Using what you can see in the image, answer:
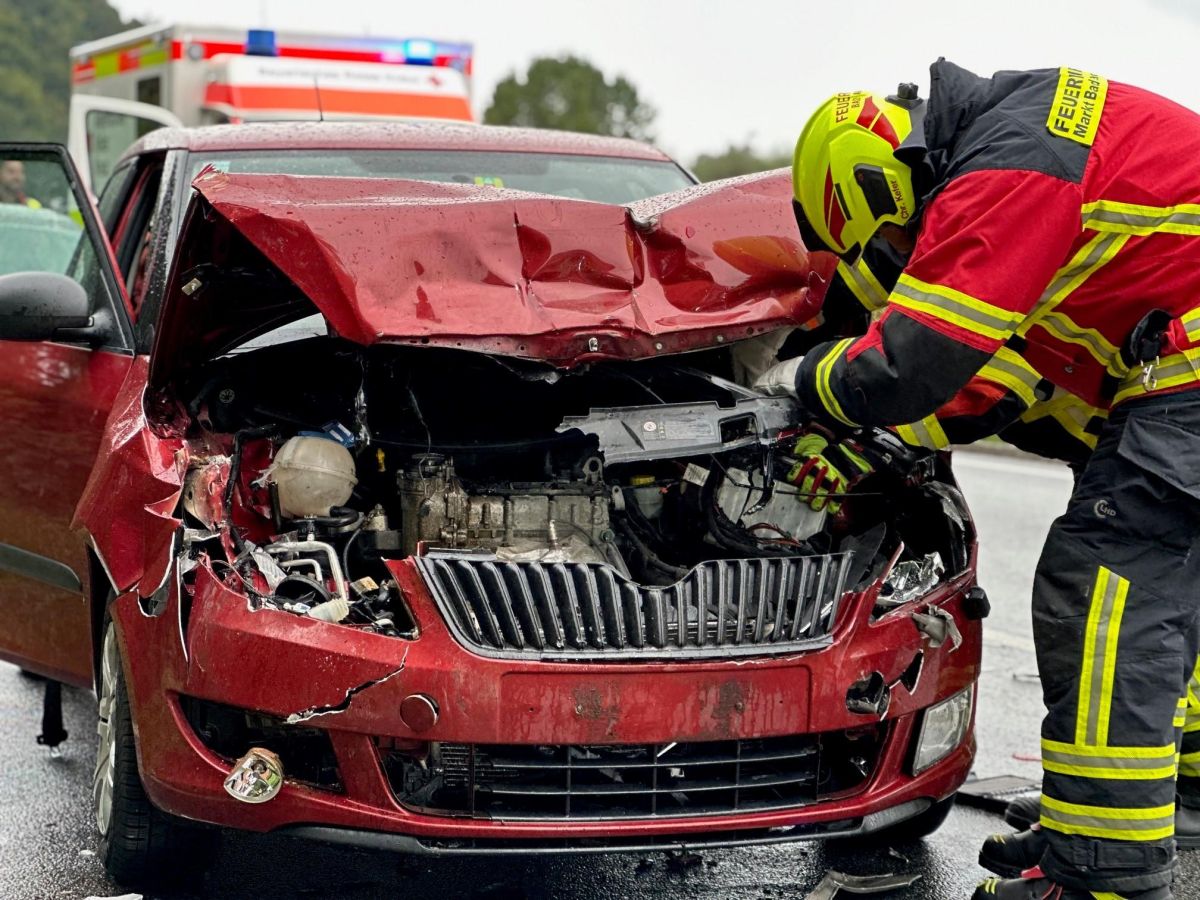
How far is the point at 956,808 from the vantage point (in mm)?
4141

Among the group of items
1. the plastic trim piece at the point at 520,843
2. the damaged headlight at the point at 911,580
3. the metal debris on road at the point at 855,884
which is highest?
the damaged headlight at the point at 911,580

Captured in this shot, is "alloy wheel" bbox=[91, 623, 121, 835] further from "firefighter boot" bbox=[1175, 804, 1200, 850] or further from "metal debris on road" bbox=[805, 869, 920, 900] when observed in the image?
"firefighter boot" bbox=[1175, 804, 1200, 850]

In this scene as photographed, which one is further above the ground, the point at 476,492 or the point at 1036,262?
the point at 1036,262

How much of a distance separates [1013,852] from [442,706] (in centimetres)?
142

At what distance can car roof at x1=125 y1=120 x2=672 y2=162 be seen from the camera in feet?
15.1

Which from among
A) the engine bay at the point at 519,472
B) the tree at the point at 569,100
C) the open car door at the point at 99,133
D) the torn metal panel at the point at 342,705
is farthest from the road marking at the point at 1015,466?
the tree at the point at 569,100

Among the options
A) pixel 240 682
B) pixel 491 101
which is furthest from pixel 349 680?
pixel 491 101

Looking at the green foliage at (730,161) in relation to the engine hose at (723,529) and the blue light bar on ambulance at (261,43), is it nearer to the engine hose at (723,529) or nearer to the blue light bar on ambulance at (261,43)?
the blue light bar on ambulance at (261,43)

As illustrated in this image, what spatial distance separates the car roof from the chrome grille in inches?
76.5

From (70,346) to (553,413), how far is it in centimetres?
130

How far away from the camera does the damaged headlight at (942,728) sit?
10.6 feet

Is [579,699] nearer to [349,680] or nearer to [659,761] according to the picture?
[659,761]

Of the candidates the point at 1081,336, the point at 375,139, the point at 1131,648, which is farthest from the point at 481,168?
the point at 1131,648

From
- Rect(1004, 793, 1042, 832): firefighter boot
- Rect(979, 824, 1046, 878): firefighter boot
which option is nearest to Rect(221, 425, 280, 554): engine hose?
Rect(979, 824, 1046, 878): firefighter boot
